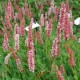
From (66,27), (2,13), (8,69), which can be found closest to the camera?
(66,27)

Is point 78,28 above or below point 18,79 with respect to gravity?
above

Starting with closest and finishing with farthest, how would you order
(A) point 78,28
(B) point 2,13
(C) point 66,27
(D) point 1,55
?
(C) point 66,27, (D) point 1,55, (A) point 78,28, (B) point 2,13

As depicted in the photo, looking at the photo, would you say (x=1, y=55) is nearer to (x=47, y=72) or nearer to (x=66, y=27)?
(x=47, y=72)

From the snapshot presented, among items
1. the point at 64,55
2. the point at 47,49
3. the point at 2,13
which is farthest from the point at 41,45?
the point at 2,13

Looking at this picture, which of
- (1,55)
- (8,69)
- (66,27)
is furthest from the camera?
(1,55)

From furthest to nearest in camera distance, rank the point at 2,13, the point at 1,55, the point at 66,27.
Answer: the point at 2,13
the point at 1,55
the point at 66,27

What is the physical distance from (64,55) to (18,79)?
524 millimetres

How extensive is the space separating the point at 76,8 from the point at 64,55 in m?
1.74

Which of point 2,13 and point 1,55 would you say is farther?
point 2,13

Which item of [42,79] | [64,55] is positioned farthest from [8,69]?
[64,55]

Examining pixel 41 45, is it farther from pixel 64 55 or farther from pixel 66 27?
pixel 66 27

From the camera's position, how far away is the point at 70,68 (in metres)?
3.05

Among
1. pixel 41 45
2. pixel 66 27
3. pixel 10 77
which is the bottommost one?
pixel 10 77

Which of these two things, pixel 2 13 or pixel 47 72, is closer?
pixel 47 72
